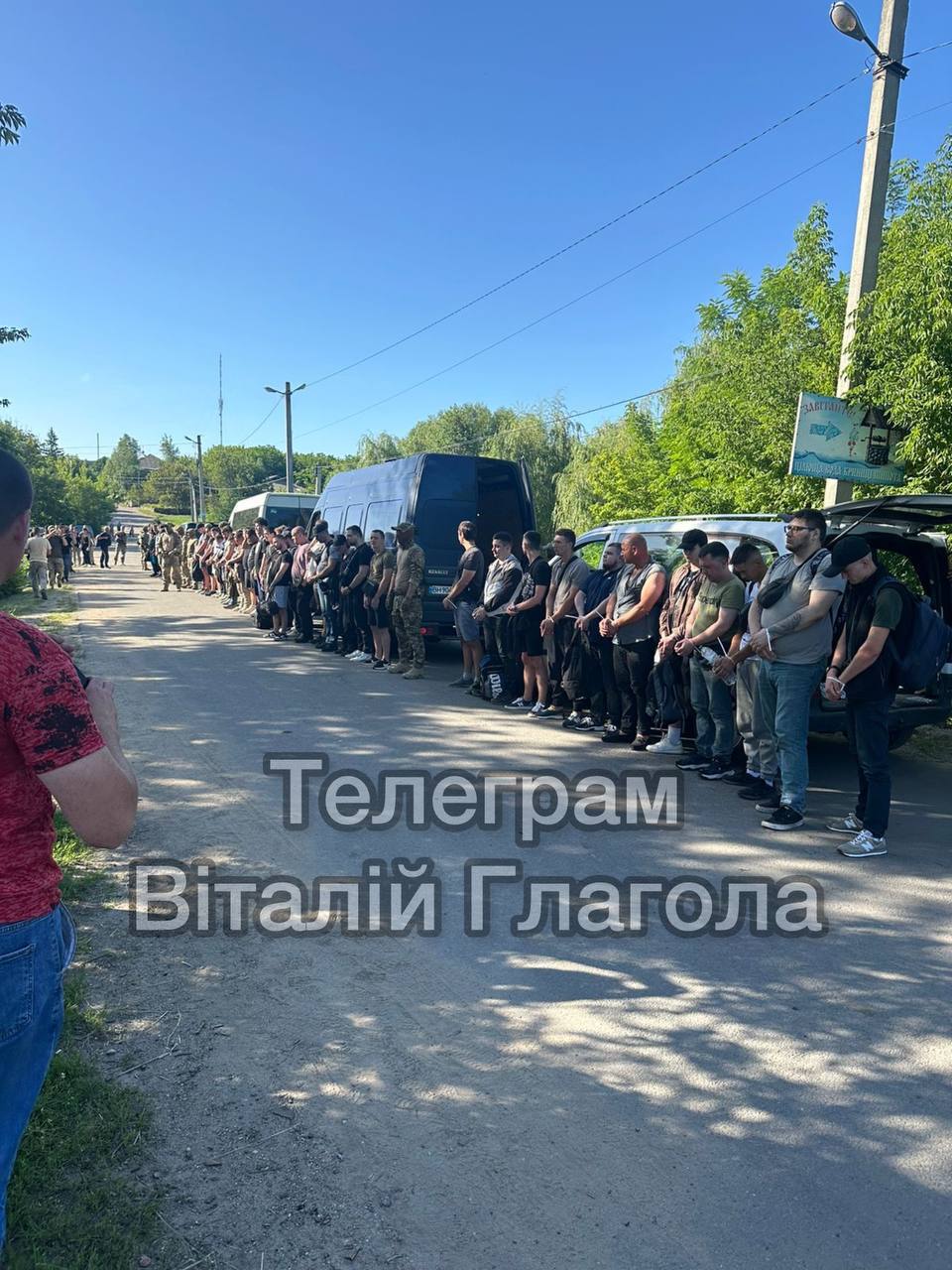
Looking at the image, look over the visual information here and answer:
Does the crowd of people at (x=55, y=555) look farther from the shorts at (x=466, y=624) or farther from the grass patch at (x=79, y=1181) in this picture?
the grass patch at (x=79, y=1181)

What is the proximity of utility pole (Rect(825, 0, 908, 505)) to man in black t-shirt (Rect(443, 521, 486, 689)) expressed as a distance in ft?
13.2

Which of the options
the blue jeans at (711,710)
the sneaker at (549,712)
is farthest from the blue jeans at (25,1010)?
the sneaker at (549,712)

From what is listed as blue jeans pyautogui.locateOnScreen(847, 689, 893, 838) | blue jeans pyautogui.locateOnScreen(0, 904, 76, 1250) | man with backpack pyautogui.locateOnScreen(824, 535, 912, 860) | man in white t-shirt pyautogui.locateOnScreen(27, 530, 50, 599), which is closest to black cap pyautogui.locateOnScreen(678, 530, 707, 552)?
man with backpack pyautogui.locateOnScreen(824, 535, 912, 860)

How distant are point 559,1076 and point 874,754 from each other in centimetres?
303

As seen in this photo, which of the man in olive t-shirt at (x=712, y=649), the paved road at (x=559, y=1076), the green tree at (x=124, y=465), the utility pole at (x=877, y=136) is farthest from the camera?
the green tree at (x=124, y=465)

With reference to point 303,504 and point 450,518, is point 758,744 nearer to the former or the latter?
point 450,518

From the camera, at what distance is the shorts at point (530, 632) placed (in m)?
8.93

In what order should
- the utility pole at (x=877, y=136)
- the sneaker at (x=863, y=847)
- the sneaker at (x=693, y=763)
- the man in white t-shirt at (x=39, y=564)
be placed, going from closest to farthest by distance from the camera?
the sneaker at (x=863, y=847) → the sneaker at (x=693, y=763) → the utility pole at (x=877, y=136) → the man in white t-shirt at (x=39, y=564)

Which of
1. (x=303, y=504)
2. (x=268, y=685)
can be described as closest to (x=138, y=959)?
(x=268, y=685)

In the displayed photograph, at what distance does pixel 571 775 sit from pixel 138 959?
356cm

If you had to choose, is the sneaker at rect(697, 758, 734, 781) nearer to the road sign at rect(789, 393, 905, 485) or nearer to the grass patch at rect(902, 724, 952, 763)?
the grass patch at rect(902, 724, 952, 763)

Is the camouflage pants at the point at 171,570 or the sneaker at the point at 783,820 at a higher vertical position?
the camouflage pants at the point at 171,570

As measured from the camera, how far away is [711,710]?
675cm

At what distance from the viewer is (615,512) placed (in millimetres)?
25984
